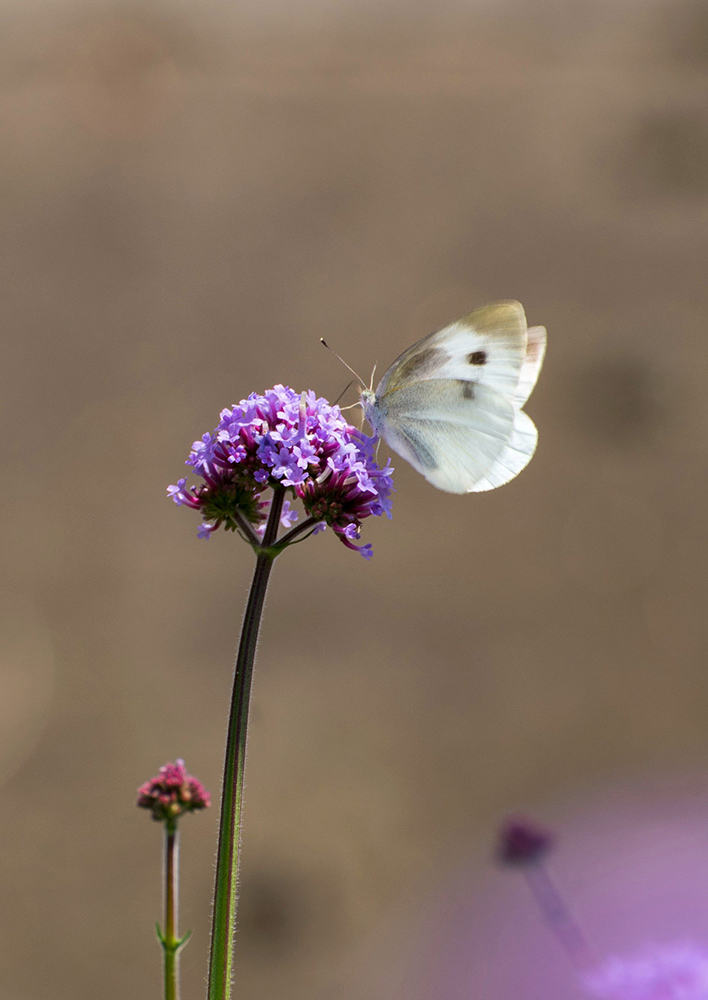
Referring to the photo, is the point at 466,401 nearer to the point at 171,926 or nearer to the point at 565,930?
the point at 565,930

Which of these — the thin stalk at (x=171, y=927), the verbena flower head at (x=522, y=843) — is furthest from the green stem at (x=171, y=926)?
the verbena flower head at (x=522, y=843)

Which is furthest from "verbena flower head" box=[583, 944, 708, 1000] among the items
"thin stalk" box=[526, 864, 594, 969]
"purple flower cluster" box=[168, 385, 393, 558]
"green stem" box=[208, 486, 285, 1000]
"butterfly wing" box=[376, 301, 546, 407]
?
"butterfly wing" box=[376, 301, 546, 407]

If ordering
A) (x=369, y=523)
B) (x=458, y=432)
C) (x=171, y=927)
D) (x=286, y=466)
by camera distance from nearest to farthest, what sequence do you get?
(x=171, y=927), (x=286, y=466), (x=458, y=432), (x=369, y=523)

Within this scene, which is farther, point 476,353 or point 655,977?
point 476,353

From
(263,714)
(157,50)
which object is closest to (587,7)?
(157,50)

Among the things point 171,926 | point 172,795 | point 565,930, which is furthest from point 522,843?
point 171,926

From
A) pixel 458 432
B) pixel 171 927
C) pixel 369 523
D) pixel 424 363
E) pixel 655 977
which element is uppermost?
pixel 369 523

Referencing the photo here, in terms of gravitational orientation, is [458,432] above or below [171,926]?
above

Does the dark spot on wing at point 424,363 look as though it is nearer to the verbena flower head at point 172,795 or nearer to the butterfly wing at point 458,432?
the butterfly wing at point 458,432
